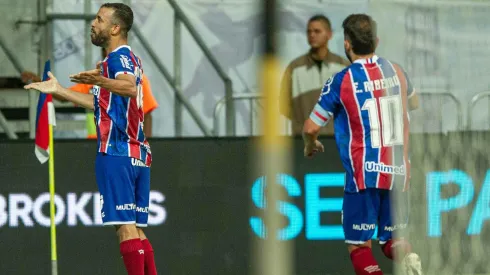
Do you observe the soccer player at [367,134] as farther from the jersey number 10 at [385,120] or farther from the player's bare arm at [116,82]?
the player's bare arm at [116,82]

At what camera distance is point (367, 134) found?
6.56 meters

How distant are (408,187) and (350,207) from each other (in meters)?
0.35

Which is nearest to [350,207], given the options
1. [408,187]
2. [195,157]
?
[408,187]

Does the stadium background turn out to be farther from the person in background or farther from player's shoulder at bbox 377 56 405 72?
player's shoulder at bbox 377 56 405 72

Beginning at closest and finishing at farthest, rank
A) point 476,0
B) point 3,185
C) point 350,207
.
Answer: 1. point 476,0
2. point 350,207
3. point 3,185

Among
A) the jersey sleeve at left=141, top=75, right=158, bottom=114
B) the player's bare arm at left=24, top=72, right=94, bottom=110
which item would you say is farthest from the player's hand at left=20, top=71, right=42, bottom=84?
the player's bare arm at left=24, top=72, right=94, bottom=110

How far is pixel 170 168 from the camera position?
8.59 m

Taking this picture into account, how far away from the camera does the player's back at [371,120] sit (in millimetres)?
6520

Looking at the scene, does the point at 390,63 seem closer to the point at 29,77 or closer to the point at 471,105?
the point at 471,105

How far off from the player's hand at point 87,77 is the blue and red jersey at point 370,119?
1.24 m

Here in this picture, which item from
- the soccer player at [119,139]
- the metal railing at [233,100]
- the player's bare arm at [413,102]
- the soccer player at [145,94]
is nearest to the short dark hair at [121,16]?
the soccer player at [119,139]

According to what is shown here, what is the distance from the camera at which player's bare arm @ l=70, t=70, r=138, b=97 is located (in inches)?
238

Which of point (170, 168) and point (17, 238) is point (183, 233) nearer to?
point (170, 168)

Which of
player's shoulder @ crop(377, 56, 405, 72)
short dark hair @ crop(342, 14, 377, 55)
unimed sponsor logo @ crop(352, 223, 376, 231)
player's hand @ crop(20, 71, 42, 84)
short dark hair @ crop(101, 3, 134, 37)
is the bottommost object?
unimed sponsor logo @ crop(352, 223, 376, 231)
